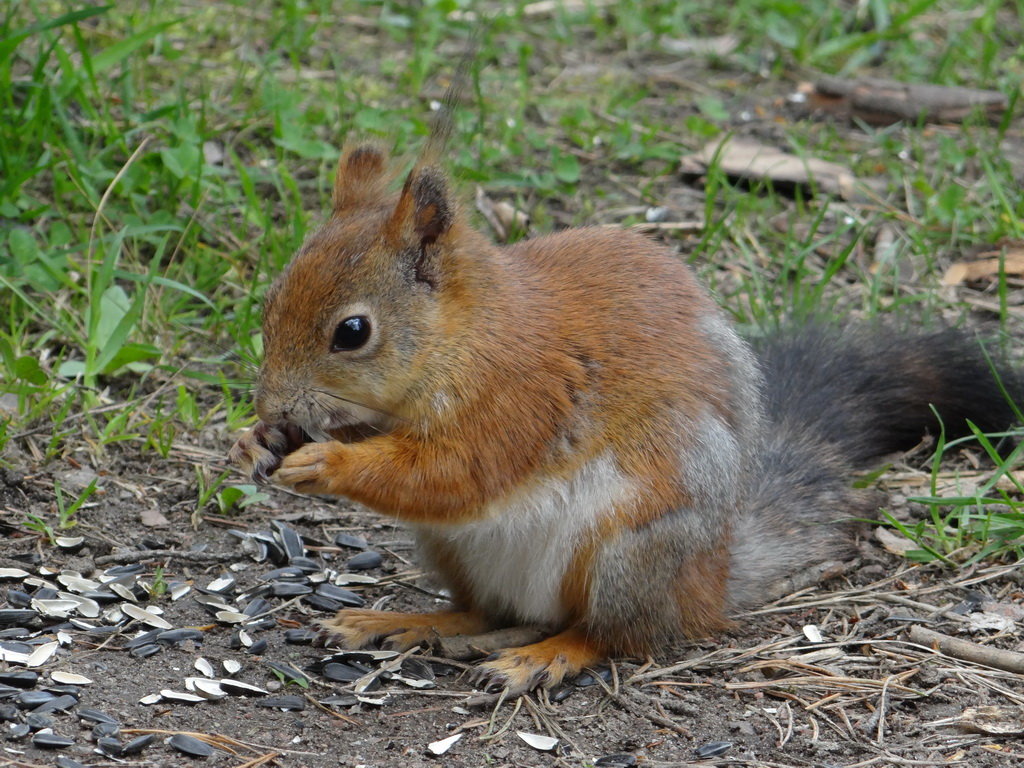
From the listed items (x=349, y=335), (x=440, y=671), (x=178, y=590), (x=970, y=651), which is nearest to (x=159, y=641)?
(x=178, y=590)

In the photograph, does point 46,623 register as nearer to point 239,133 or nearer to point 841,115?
point 239,133

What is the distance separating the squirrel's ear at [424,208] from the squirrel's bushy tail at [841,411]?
926 millimetres

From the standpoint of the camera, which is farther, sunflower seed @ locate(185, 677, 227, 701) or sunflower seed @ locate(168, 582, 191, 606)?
sunflower seed @ locate(168, 582, 191, 606)

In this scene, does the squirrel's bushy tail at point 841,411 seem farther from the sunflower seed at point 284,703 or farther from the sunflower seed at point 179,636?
the sunflower seed at point 179,636

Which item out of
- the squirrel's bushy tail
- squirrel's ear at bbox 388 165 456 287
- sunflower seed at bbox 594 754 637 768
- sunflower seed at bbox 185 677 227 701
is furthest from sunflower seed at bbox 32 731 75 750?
the squirrel's bushy tail

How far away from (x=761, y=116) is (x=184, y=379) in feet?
7.88

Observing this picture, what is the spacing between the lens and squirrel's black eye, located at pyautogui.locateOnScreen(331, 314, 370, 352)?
2.25 metres

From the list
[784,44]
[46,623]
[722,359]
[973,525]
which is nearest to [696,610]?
[722,359]

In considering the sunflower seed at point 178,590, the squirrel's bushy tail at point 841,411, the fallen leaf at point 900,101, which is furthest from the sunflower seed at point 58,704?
the fallen leaf at point 900,101

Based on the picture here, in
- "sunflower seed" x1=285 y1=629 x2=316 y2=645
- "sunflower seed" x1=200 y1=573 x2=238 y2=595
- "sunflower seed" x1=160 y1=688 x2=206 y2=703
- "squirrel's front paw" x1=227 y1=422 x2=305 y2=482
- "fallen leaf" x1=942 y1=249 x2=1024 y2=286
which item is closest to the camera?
"sunflower seed" x1=160 y1=688 x2=206 y2=703

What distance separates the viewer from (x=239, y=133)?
4035 millimetres

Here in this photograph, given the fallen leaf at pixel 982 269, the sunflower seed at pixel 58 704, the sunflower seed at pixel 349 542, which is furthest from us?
the fallen leaf at pixel 982 269

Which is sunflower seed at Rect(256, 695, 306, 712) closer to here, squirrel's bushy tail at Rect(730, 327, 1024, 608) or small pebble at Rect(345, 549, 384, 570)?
small pebble at Rect(345, 549, 384, 570)

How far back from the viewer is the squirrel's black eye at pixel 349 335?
225cm
